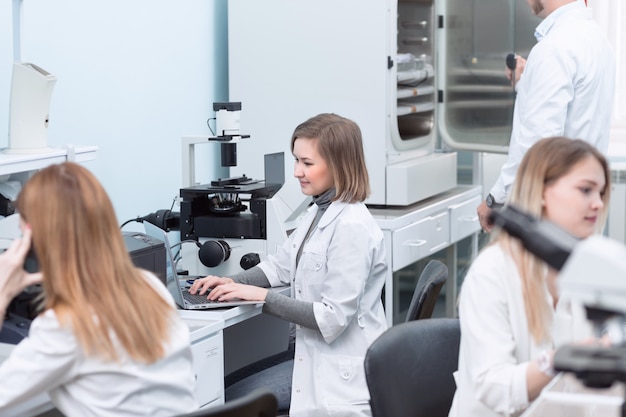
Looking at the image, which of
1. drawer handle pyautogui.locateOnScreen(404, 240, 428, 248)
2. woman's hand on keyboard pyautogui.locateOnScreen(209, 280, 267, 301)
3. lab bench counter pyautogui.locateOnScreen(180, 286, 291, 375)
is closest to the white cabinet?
woman's hand on keyboard pyautogui.locateOnScreen(209, 280, 267, 301)

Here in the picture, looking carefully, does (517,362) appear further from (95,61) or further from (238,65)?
(238,65)

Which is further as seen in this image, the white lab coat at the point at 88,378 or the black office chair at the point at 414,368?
the black office chair at the point at 414,368

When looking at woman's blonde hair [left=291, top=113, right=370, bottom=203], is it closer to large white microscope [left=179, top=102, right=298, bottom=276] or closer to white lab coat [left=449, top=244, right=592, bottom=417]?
large white microscope [left=179, top=102, right=298, bottom=276]

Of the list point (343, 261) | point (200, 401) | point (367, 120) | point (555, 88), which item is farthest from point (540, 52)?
point (200, 401)

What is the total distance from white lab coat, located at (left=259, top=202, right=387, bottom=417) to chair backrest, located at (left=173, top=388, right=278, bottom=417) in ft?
2.81

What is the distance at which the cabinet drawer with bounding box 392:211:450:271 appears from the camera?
342 cm

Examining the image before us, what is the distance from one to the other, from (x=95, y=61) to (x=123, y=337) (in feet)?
5.91

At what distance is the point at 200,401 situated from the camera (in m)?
2.33

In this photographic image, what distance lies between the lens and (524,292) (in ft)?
5.74

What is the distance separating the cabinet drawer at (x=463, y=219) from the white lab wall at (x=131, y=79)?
3.12ft

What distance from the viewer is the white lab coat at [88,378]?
5.18ft

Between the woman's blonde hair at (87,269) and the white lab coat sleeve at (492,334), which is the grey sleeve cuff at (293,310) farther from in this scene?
the woman's blonde hair at (87,269)

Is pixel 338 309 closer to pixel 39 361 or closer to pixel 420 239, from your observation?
pixel 39 361

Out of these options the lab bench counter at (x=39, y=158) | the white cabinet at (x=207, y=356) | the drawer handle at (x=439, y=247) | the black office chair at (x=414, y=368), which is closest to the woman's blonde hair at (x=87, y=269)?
the black office chair at (x=414, y=368)
